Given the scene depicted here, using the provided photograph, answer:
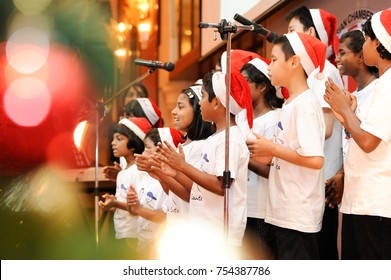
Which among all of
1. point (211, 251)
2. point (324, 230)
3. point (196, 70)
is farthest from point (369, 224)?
point (196, 70)

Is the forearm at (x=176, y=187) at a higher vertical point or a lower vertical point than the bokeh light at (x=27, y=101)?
lower

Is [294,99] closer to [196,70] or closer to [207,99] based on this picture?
[207,99]

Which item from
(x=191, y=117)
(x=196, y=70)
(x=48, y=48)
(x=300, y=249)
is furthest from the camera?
(x=196, y=70)

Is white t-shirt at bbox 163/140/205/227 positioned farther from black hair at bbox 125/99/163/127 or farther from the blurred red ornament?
black hair at bbox 125/99/163/127

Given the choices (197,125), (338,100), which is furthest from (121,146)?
(338,100)

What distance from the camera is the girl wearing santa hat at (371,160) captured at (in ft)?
6.57

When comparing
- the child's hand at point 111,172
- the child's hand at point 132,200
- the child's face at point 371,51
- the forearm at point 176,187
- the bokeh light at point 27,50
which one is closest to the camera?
the child's face at point 371,51

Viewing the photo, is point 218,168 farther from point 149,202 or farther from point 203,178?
point 149,202

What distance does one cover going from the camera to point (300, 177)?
→ 89.4 inches

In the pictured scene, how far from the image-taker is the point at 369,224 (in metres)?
2.03

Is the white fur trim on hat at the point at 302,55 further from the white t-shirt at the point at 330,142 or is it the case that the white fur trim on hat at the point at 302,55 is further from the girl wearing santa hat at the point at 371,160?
the girl wearing santa hat at the point at 371,160

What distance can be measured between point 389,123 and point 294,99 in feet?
1.39

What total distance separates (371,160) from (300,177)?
0.99 ft

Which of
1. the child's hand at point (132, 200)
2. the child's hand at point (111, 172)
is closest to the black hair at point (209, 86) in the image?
the child's hand at point (132, 200)
